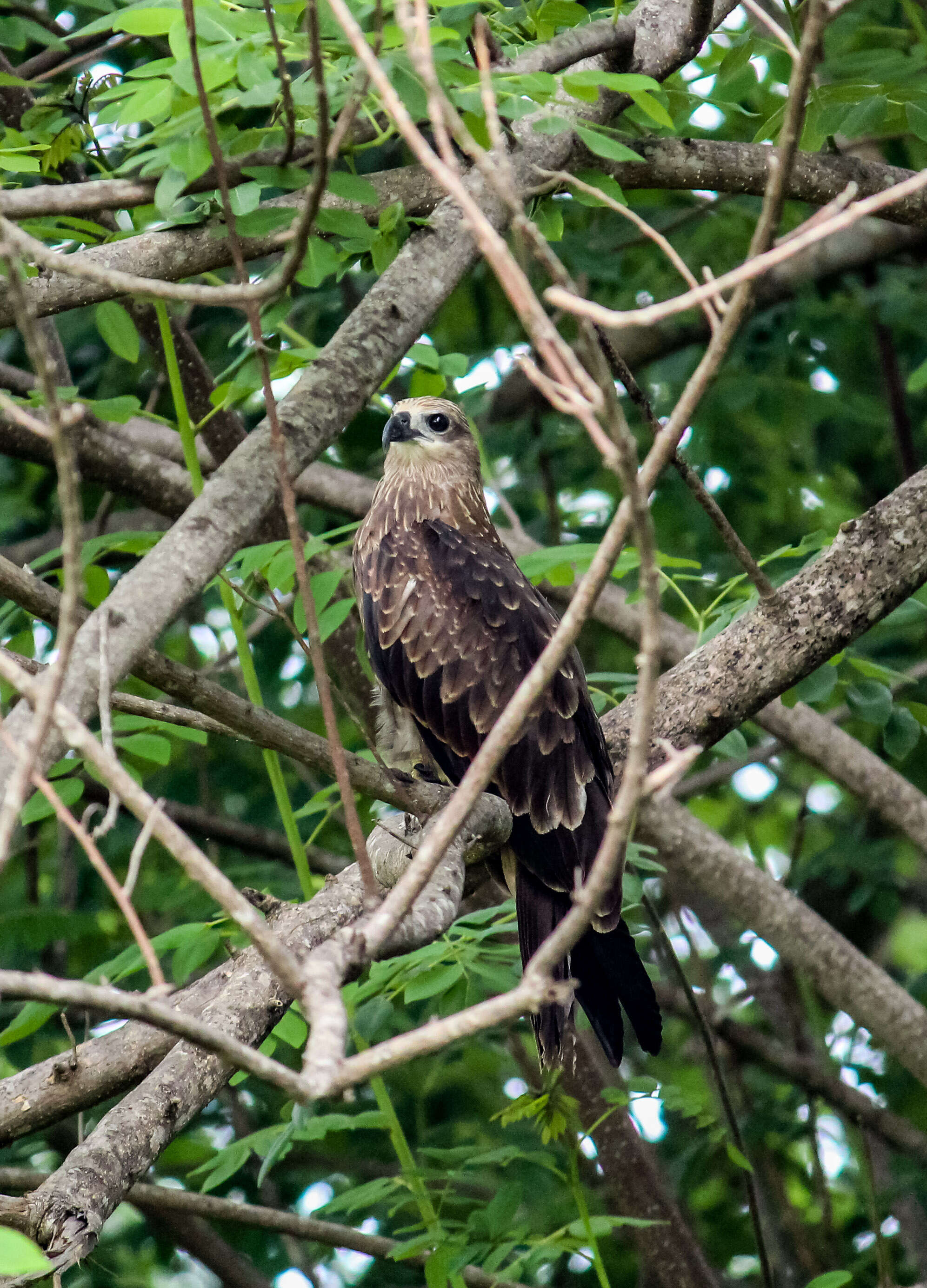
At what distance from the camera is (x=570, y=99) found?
2859mm

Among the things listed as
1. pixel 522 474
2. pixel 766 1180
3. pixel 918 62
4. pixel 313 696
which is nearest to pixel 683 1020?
pixel 766 1180

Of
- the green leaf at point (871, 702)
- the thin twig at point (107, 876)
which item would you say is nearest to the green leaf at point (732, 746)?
the green leaf at point (871, 702)

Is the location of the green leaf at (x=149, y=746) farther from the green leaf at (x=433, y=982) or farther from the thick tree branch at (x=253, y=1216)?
the thick tree branch at (x=253, y=1216)

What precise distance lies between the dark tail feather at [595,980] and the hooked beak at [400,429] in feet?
4.38

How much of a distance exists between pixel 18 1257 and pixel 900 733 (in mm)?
2601

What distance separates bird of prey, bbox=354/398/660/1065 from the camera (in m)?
2.99

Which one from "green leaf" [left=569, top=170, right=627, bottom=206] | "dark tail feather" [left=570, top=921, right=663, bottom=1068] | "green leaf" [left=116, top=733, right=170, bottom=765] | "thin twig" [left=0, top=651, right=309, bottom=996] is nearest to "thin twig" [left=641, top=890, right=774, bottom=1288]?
"dark tail feather" [left=570, top=921, right=663, bottom=1068]

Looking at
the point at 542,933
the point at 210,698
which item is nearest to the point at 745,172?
the point at 542,933

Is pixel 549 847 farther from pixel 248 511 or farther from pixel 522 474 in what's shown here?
pixel 522 474

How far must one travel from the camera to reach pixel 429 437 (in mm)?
3838

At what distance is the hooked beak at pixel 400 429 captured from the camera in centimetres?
374

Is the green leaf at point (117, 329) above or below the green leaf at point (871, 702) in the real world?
above

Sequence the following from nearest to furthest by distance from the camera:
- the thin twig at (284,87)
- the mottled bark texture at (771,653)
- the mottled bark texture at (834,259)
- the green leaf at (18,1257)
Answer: the green leaf at (18,1257) → the thin twig at (284,87) → the mottled bark texture at (771,653) → the mottled bark texture at (834,259)

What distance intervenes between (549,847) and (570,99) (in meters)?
1.70
